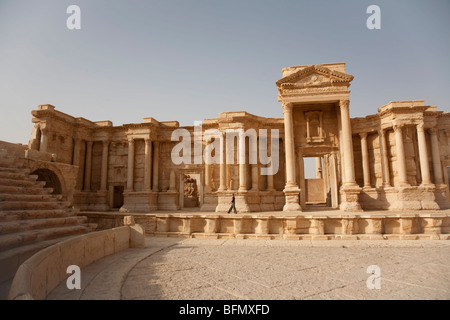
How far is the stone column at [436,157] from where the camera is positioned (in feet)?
60.8

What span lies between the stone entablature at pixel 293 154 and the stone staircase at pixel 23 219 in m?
10.2

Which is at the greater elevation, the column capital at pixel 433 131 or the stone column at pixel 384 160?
the column capital at pixel 433 131

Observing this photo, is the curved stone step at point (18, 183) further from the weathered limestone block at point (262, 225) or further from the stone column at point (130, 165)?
the stone column at point (130, 165)

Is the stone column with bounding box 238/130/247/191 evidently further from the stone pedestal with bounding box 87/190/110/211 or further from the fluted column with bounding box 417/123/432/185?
the stone pedestal with bounding box 87/190/110/211

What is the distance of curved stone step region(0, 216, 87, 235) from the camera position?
687cm

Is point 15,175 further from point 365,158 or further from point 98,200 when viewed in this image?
point 365,158

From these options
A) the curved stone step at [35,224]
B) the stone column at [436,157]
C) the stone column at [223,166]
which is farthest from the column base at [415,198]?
the curved stone step at [35,224]

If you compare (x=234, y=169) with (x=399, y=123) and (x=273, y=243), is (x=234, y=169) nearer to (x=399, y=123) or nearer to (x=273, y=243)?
(x=273, y=243)

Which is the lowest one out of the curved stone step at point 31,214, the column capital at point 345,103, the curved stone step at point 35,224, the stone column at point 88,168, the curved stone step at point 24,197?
the curved stone step at point 35,224

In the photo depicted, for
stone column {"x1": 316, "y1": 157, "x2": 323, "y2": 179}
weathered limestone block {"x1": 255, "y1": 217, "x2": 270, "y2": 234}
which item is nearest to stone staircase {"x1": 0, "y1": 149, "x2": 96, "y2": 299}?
weathered limestone block {"x1": 255, "y1": 217, "x2": 270, "y2": 234}

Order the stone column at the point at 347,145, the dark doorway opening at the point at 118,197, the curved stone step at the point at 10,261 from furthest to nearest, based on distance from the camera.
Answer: the dark doorway opening at the point at 118,197, the stone column at the point at 347,145, the curved stone step at the point at 10,261

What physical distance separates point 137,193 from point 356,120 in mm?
18032

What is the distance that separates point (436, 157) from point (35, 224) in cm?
2369
